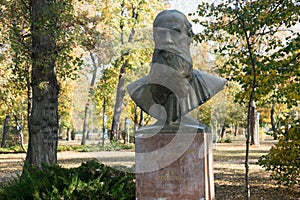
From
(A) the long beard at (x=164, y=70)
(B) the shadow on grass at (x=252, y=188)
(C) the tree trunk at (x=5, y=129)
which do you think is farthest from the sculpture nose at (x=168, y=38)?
(C) the tree trunk at (x=5, y=129)

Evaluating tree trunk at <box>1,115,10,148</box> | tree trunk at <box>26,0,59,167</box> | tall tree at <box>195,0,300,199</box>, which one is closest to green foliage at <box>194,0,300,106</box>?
tall tree at <box>195,0,300,199</box>

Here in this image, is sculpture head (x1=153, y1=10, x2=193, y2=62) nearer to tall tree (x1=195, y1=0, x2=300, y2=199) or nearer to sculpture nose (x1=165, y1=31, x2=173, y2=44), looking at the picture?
sculpture nose (x1=165, y1=31, x2=173, y2=44)

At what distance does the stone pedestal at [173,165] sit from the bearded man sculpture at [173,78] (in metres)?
0.27

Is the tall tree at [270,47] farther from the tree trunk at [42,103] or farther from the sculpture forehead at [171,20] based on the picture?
the tree trunk at [42,103]

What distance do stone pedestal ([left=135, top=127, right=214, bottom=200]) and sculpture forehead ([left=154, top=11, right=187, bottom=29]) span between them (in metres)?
1.23

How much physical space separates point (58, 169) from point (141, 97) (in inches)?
101

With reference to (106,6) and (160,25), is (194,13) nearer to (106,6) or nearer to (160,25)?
(160,25)

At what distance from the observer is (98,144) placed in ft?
29.3

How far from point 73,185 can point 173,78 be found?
2228 millimetres

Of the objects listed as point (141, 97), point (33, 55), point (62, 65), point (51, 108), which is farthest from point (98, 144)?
point (141, 97)

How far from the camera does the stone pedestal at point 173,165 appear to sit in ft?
14.1

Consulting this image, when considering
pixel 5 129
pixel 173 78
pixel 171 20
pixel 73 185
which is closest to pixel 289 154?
pixel 173 78

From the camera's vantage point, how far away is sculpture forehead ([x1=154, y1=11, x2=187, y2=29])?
4.39 metres

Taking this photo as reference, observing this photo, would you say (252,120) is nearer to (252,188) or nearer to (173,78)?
(252,188)
